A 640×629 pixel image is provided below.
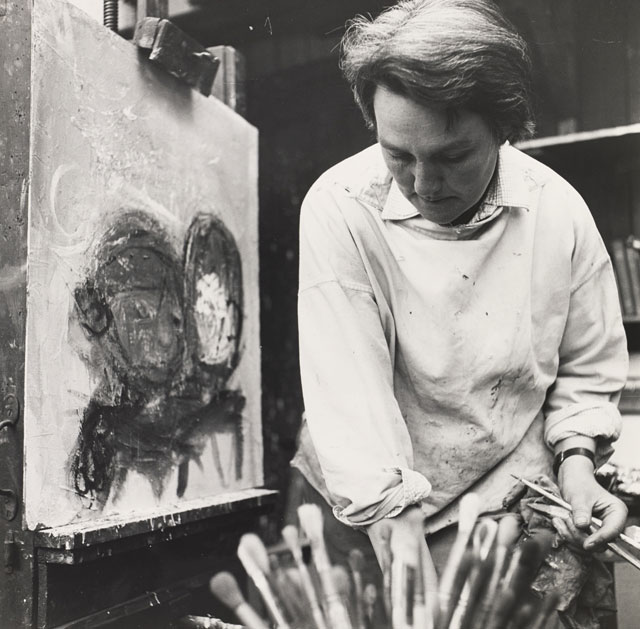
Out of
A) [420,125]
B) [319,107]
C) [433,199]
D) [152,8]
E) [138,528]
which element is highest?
[152,8]

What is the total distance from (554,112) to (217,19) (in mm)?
1064

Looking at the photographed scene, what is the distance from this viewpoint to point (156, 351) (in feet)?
7.14

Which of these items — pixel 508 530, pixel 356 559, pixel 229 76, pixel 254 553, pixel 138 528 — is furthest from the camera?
Answer: pixel 229 76

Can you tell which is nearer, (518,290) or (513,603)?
(513,603)

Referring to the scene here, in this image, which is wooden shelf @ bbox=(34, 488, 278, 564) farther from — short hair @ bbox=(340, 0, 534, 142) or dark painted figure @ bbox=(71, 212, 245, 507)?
short hair @ bbox=(340, 0, 534, 142)

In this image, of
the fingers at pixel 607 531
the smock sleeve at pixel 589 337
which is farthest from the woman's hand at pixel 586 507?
the smock sleeve at pixel 589 337

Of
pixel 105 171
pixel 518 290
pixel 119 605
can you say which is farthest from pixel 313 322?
pixel 119 605

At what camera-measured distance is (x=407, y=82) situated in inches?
54.4

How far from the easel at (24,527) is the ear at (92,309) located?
0.52 ft

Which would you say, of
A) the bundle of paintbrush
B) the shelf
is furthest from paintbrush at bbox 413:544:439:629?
the shelf

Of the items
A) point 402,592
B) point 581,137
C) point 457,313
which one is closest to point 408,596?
point 402,592

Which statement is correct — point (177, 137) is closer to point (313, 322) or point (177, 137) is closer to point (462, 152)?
point (313, 322)

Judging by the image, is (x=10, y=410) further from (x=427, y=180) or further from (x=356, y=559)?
(x=427, y=180)

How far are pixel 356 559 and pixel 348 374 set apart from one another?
368 mm
